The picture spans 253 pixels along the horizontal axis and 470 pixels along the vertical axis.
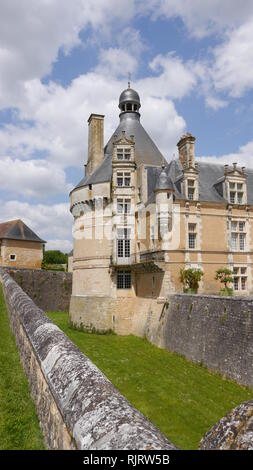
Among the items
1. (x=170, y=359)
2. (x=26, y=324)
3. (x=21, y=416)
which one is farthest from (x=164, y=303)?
(x=21, y=416)

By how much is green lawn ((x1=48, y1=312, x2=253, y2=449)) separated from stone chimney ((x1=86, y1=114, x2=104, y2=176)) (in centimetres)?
1386

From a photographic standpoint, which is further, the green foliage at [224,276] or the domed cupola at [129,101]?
the domed cupola at [129,101]

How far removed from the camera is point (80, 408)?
2646mm

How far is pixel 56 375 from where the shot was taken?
10.9 feet

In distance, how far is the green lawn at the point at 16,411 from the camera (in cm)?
349

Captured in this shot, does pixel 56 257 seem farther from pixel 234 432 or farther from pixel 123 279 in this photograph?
pixel 234 432

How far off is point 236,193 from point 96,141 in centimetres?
1156

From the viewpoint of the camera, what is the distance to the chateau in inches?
794

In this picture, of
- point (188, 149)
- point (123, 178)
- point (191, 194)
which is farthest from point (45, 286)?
point (188, 149)

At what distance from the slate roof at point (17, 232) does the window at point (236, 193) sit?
82.0 feet

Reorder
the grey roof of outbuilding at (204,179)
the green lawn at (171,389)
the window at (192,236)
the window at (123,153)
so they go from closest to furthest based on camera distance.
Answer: the green lawn at (171,389) → the window at (192,236) → the grey roof of outbuilding at (204,179) → the window at (123,153)

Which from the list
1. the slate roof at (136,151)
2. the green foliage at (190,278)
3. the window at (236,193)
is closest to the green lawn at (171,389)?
the green foliage at (190,278)

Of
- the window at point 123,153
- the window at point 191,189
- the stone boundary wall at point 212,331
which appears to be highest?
the window at point 123,153

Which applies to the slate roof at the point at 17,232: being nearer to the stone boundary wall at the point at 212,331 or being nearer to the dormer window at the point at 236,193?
the stone boundary wall at the point at 212,331
